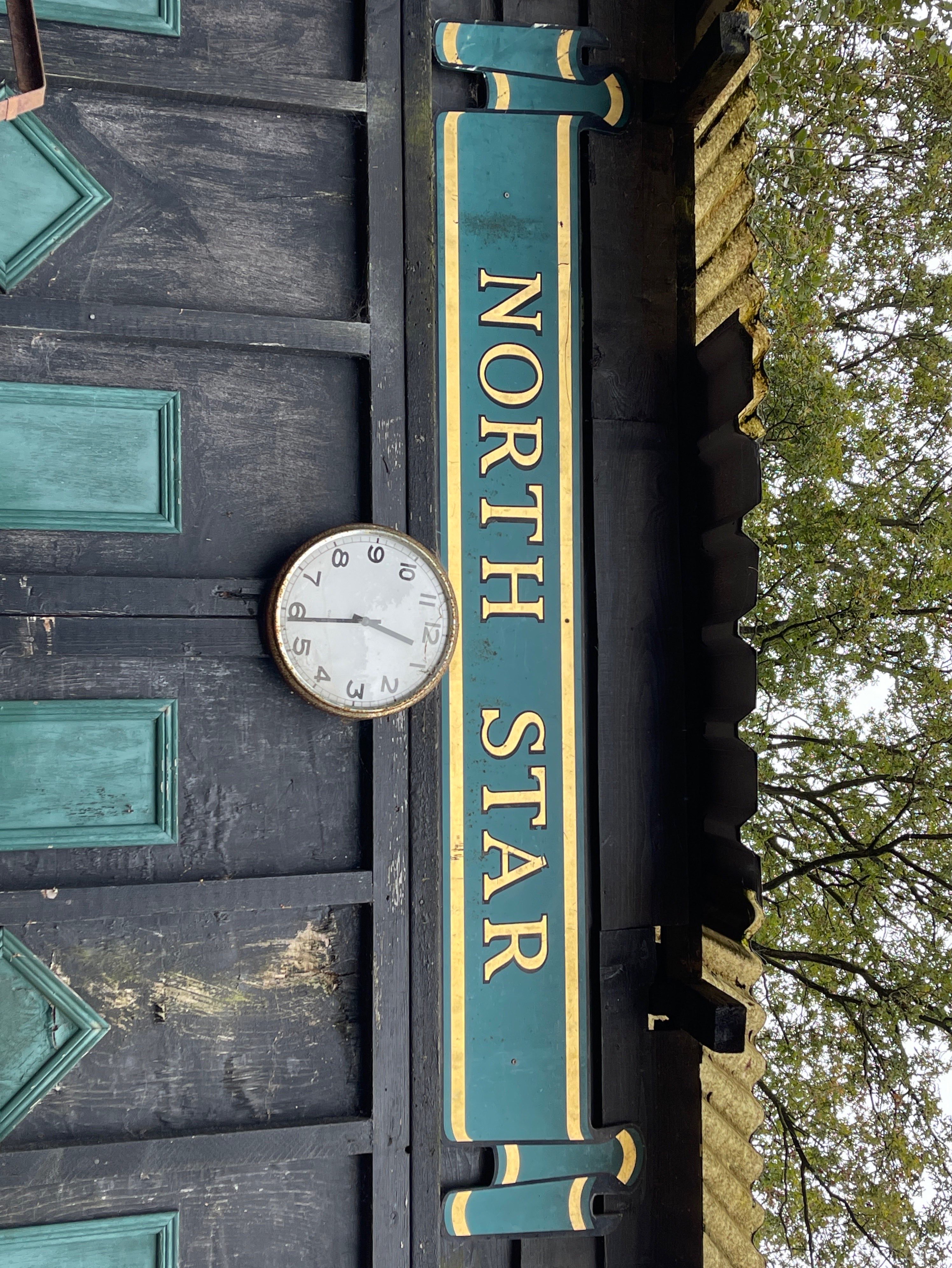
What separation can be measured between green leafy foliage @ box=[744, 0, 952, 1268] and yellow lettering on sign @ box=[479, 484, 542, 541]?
3.23m

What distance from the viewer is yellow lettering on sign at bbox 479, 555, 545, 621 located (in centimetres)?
386

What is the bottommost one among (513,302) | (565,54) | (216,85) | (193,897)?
(193,897)

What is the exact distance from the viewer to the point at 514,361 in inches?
154

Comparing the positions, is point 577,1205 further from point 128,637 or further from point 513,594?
point 128,637

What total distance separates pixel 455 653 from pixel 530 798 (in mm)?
616

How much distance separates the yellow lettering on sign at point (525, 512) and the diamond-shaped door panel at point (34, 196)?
1.71m

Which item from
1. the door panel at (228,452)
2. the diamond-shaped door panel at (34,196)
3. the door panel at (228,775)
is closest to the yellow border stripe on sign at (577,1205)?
the door panel at (228,775)

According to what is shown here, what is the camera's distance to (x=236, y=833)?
11.6 feet

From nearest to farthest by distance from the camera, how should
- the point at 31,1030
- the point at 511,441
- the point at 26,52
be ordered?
the point at 26,52 < the point at 31,1030 < the point at 511,441

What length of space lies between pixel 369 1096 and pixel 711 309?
3.20 m

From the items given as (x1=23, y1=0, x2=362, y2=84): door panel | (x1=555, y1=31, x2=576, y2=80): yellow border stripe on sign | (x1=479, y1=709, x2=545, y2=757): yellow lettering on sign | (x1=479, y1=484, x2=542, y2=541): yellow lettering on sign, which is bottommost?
(x1=479, y1=709, x2=545, y2=757): yellow lettering on sign

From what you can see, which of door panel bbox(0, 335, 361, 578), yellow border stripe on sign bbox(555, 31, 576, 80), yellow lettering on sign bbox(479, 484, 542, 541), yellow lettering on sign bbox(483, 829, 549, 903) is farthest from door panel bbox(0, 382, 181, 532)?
yellow border stripe on sign bbox(555, 31, 576, 80)

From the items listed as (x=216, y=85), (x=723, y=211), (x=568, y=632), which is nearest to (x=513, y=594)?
(x=568, y=632)

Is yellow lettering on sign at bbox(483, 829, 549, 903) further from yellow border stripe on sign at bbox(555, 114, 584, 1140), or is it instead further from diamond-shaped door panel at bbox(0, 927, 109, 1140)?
diamond-shaped door panel at bbox(0, 927, 109, 1140)
